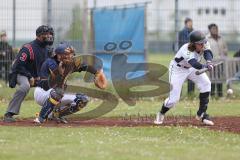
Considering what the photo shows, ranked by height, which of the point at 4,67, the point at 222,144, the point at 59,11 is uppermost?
the point at 59,11

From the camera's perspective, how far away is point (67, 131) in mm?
13156

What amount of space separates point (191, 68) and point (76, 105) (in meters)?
2.32

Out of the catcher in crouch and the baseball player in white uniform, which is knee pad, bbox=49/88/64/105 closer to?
the catcher in crouch

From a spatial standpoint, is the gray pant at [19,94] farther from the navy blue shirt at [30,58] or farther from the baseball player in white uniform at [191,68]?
the baseball player in white uniform at [191,68]

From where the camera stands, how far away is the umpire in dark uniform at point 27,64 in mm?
14781

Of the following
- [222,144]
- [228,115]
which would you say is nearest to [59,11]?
[228,115]

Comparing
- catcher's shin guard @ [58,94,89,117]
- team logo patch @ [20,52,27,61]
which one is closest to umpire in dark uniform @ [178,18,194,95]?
catcher's shin guard @ [58,94,89,117]

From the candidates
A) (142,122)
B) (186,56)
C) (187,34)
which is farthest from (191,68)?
(187,34)

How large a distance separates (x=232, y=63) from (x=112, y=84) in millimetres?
3637

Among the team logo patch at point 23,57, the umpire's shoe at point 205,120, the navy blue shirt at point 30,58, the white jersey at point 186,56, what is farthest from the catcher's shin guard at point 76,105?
the umpire's shoe at point 205,120

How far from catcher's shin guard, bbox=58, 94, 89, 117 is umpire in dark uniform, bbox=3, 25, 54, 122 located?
0.82m

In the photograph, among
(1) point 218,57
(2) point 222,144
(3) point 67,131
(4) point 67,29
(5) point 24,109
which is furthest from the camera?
(4) point 67,29

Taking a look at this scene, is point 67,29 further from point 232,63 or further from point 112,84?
point 232,63

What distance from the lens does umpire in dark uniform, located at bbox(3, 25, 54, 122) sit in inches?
582
